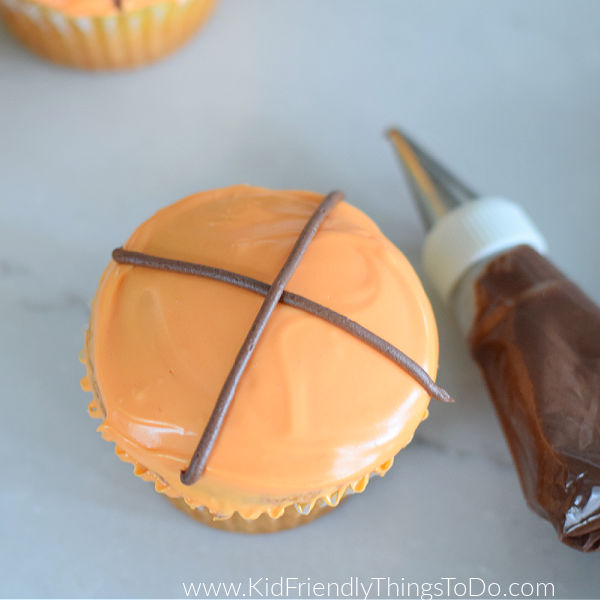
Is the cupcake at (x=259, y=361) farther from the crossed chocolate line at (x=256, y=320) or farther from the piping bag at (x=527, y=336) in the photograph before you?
the piping bag at (x=527, y=336)

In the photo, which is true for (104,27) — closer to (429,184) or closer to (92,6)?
(92,6)

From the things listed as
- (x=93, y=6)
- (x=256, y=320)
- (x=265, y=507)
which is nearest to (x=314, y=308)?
(x=256, y=320)

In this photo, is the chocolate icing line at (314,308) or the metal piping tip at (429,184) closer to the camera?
the chocolate icing line at (314,308)

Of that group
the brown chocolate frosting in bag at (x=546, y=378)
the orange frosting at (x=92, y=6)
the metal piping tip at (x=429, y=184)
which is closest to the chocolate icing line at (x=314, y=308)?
the brown chocolate frosting in bag at (x=546, y=378)

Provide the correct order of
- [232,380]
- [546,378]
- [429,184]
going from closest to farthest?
[232,380] < [546,378] < [429,184]

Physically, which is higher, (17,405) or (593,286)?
(593,286)

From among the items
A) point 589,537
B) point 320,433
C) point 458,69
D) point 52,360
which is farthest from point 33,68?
point 589,537

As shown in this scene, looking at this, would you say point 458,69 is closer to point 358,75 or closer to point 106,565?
point 358,75
